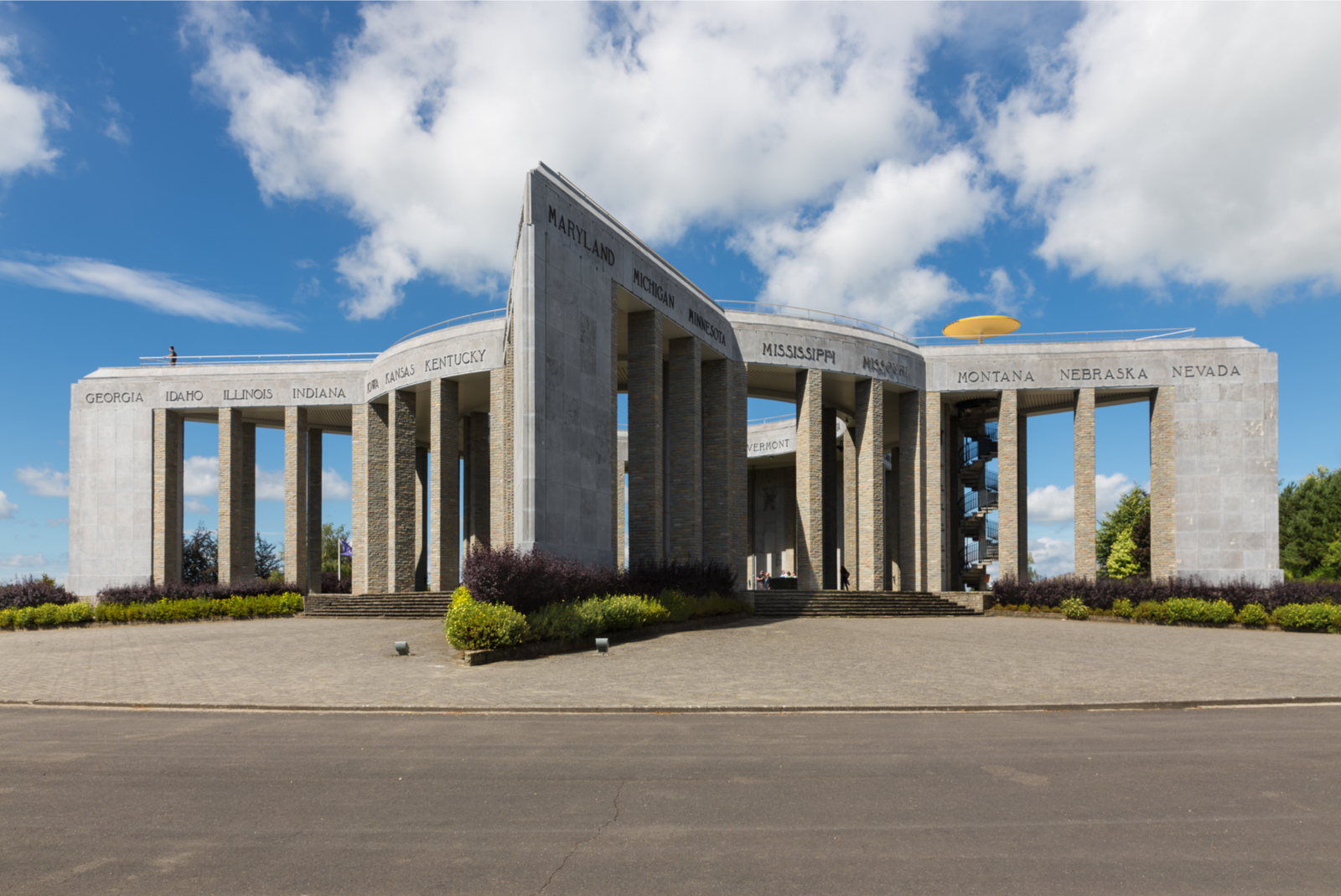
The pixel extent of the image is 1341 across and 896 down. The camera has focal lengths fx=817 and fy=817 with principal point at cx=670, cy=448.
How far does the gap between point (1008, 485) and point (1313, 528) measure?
31.4 metres

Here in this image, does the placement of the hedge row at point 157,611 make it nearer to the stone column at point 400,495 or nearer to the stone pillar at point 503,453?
the stone column at point 400,495

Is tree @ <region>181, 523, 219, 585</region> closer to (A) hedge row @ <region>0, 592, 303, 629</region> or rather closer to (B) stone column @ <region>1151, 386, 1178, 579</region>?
(A) hedge row @ <region>0, 592, 303, 629</region>

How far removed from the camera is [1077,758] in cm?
793

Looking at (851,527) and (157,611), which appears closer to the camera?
(157,611)

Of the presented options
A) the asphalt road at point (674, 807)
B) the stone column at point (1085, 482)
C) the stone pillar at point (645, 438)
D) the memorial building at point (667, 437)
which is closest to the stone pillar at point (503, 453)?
the memorial building at point (667, 437)

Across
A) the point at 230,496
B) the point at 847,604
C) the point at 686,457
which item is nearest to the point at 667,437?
the point at 686,457

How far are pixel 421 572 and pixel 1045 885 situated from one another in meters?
39.1

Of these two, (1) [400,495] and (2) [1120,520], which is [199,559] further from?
(2) [1120,520]

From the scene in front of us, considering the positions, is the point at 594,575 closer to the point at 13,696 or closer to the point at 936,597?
the point at 13,696

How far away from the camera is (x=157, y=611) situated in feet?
93.2

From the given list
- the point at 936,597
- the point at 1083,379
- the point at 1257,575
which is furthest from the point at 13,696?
the point at 1257,575

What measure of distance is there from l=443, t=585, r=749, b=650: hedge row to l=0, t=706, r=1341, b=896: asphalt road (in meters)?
5.13

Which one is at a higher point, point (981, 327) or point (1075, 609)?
point (981, 327)

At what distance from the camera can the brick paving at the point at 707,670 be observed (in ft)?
38.0
